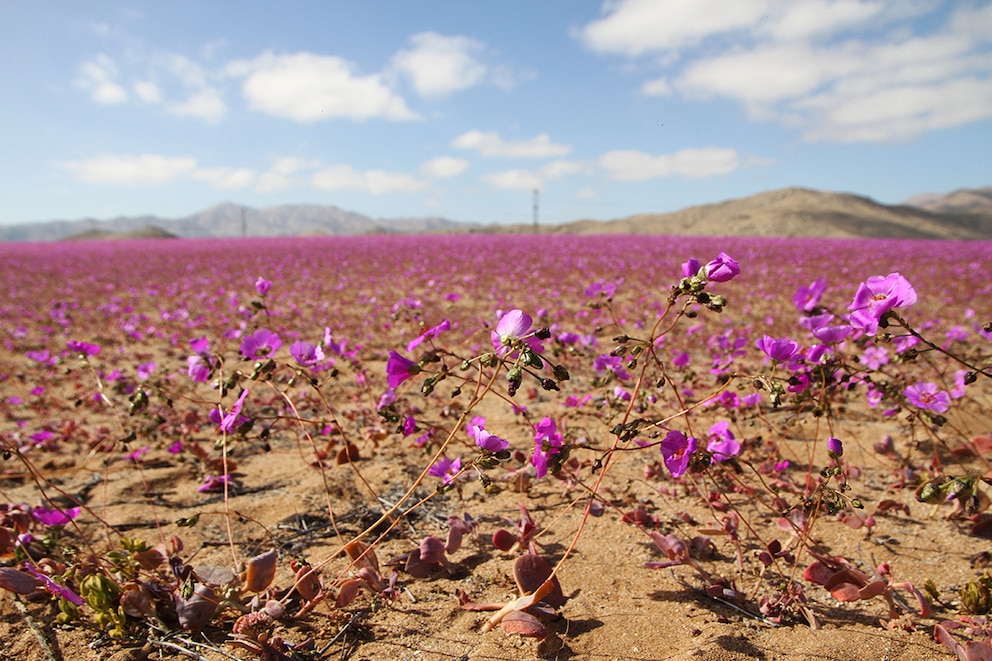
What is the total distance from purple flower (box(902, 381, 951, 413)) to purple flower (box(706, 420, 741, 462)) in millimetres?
661

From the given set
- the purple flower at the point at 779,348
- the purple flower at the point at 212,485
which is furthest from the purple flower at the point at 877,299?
the purple flower at the point at 212,485

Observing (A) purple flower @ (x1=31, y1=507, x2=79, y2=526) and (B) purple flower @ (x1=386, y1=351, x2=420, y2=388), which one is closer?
(B) purple flower @ (x1=386, y1=351, x2=420, y2=388)

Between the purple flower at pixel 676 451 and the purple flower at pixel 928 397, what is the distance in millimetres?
1133

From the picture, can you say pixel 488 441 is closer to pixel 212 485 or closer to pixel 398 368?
pixel 398 368

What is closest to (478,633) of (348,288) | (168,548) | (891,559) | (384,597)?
(384,597)

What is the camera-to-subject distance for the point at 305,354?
1.75 m

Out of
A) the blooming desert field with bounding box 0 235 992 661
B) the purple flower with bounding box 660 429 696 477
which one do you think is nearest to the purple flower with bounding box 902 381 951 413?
the blooming desert field with bounding box 0 235 992 661

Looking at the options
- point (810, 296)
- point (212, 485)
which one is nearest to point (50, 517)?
point (212, 485)

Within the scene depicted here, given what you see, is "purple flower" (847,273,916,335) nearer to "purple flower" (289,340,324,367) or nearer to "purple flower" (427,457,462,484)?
"purple flower" (427,457,462,484)

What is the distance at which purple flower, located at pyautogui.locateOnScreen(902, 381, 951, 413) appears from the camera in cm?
189

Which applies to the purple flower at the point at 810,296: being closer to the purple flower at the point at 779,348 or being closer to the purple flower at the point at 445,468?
the purple flower at the point at 779,348

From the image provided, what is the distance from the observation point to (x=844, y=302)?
28.1 feet

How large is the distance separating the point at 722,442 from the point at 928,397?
2.60ft

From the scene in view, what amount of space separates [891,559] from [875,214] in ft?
177
